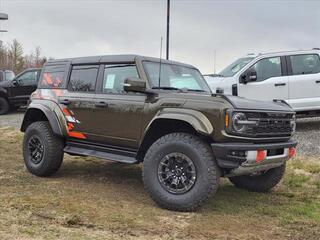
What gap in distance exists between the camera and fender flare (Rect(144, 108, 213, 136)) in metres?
5.18

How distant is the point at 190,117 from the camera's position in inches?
209

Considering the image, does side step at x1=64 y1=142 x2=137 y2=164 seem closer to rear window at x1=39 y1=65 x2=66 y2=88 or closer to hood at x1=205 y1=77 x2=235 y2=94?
rear window at x1=39 y1=65 x2=66 y2=88

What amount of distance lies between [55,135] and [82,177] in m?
0.80

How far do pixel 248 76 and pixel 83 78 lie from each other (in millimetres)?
5129

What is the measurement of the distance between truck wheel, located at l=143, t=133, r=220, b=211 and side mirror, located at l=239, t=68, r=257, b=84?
5.86 meters

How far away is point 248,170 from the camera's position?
5.26m

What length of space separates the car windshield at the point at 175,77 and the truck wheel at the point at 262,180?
140 cm

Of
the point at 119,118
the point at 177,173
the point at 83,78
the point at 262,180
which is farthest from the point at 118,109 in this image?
the point at 262,180

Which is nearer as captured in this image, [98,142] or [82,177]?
[98,142]

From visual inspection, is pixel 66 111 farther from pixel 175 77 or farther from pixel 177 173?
pixel 177 173

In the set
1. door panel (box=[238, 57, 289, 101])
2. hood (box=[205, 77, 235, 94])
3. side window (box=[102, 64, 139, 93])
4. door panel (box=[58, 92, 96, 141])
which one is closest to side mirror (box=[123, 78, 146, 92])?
side window (box=[102, 64, 139, 93])

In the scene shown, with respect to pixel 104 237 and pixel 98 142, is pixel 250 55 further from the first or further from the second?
pixel 104 237

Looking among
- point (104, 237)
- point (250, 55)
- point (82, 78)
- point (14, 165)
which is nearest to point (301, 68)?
point (250, 55)

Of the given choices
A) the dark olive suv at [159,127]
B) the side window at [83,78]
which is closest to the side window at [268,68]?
the dark olive suv at [159,127]
